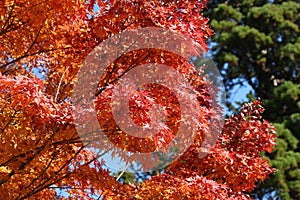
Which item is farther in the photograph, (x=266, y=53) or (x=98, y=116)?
(x=266, y=53)

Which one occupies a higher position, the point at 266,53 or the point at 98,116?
the point at 266,53

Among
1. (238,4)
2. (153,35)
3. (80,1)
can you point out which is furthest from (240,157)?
(238,4)

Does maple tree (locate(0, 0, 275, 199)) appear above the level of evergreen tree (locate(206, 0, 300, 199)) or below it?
below

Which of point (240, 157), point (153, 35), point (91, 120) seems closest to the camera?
point (91, 120)

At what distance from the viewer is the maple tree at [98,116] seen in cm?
429

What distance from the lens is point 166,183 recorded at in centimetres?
502

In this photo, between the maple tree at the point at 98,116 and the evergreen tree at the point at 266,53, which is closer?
the maple tree at the point at 98,116

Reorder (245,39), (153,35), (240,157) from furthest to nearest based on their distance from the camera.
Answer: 1. (245,39)
2. (240,157)
3. (153,35)

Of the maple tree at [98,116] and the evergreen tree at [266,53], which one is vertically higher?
the evergreen tree at [266,53]

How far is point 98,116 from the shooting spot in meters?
4.19

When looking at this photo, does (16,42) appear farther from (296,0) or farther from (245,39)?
(296,0)

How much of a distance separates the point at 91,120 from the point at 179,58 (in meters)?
1.05

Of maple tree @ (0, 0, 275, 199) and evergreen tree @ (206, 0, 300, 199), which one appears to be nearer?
maple tree @ (0, 0, 275, 199)

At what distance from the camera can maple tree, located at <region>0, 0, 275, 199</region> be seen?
4.29 m
